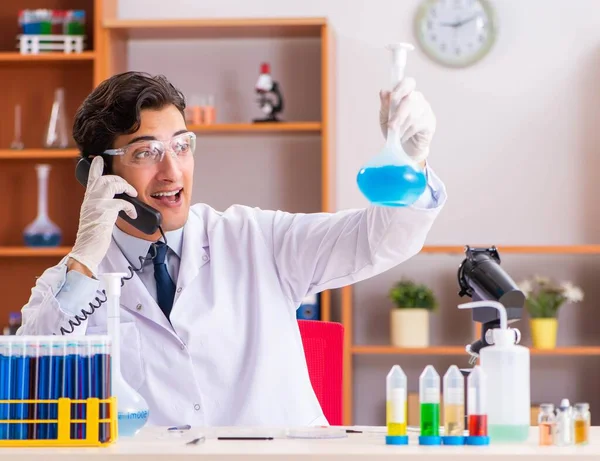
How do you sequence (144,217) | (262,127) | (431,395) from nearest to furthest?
(431,395)
(144,217)
(262,127)

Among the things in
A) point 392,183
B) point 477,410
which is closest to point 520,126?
point 392,183

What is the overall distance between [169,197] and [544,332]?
6.52 ft

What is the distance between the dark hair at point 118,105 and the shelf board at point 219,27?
1.66m

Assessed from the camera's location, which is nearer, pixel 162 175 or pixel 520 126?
pixel 162 175

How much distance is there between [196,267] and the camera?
2.06m

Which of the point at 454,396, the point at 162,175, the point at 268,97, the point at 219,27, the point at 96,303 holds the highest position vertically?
the point at 219,27

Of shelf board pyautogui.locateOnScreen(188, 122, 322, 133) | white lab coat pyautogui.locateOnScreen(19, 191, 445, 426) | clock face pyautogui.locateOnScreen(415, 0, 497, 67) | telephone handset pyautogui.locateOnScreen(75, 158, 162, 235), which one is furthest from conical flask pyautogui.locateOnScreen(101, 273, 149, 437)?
clock face pyautogui.locateOnScreen(415, 0, 497, 67)

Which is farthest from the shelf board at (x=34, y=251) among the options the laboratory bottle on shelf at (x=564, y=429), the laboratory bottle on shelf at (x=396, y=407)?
the laboratory bottle on shelf at (x=564, y=429)

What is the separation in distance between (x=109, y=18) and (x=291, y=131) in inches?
34.5

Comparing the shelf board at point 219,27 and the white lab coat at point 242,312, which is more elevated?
the shelf board at point 219,27

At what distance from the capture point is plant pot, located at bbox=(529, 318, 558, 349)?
11.9ft

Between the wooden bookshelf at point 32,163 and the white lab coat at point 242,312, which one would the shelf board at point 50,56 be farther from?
the white lab coat at point 242,312

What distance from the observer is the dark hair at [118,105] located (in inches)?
81.1

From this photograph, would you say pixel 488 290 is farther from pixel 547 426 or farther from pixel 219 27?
pixel 219 27
